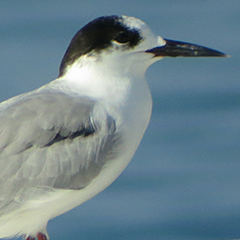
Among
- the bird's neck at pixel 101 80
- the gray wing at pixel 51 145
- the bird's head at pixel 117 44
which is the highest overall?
the bird's head at pixel 117 44

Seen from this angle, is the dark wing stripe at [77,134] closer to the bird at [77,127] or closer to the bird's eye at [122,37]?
the bird at [77,127]

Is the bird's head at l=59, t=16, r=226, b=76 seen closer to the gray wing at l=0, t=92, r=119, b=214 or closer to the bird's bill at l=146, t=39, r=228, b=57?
the bird's bill at l=146, t=39, r=228, b=57

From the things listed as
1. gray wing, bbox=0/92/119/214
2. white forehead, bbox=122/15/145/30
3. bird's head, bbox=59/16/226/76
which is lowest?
gray wing, bbox=0/92/119/214

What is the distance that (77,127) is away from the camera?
602cm

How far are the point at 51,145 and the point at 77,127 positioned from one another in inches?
9.3

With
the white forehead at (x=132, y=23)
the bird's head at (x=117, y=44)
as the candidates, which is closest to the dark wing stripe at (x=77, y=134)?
the bird's head at (x=117, y=44)

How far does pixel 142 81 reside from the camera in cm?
636

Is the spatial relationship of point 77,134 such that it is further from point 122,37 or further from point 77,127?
point 122,37

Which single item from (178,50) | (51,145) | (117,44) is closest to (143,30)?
(117,44)

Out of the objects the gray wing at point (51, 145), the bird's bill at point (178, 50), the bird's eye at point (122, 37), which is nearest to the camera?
the gray wing at point (51, 145)

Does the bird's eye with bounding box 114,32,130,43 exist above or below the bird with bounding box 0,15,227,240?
above

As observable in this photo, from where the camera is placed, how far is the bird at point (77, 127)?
5988 millimetres

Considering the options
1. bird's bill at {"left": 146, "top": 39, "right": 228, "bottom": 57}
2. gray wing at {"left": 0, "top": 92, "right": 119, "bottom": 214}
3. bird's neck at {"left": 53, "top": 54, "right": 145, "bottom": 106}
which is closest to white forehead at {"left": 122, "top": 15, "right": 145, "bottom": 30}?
bird's bill at {"left": 146, "top": 39, "right": 228, "bottom": 57}

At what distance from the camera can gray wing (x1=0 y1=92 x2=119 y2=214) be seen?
235 inches
